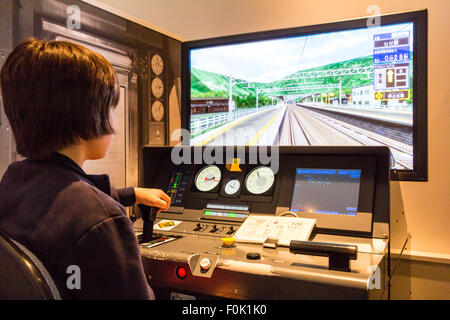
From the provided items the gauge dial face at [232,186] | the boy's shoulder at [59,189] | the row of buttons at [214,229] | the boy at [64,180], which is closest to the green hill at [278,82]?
the gauge dial face at [232,186]

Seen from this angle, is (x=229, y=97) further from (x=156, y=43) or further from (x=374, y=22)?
(x=374, y=22)

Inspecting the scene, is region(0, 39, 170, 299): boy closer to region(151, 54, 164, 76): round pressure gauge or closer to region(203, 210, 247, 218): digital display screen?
region(203, 210, 247, 218): digital display screen

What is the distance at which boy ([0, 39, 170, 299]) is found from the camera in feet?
2.44

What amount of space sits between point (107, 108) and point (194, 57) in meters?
1.49

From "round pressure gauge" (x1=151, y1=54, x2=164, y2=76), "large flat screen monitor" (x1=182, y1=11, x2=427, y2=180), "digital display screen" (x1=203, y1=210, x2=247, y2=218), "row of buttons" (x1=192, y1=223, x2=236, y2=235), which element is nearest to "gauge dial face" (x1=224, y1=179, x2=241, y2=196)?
"digital display screen" (x1=203, y1=210, x2=247, y2=218)

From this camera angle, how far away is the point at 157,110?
7.44 feet

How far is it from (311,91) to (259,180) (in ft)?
2.14

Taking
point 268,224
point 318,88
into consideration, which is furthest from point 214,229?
point 318,88

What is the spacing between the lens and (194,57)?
7.65 ft

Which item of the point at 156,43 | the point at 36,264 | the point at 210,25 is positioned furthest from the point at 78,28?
the point at 36,264

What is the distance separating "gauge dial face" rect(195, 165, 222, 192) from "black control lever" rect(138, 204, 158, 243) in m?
0.47

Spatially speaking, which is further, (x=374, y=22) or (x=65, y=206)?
(x=374, y=22)

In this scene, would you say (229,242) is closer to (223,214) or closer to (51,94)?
(223,214)

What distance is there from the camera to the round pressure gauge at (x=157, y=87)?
2.24 meters
